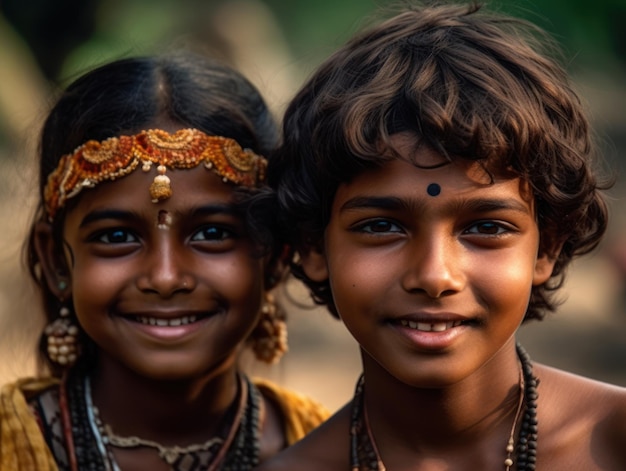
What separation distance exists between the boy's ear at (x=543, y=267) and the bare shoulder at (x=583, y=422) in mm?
284

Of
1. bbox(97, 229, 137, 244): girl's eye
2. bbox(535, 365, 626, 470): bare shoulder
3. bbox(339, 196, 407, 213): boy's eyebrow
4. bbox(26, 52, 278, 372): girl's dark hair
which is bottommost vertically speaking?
bbox(535, 365, 626, 470): bare shoulder

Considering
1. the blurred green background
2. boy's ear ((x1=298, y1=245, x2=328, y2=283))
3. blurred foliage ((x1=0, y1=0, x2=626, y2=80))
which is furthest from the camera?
blurred foliage ((x1=0, y1=0, x2=626, y2=80))

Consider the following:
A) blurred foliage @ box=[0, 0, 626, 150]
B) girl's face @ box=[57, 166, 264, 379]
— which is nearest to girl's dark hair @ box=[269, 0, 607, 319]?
girl's face @ box=[57, 166, 264, 379]

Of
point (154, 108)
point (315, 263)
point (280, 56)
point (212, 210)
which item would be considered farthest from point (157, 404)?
point (280, 56)

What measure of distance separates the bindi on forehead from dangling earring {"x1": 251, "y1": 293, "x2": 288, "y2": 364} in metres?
0.57

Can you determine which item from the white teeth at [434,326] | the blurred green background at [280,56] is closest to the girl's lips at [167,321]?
the white teeth at [434,326]

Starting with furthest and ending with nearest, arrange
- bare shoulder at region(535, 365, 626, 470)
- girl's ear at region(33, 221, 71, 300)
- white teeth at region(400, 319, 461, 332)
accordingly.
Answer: girl's ear at region(33, 221, 71, 300)
bare shoulder at region(535, 365, 626, 470)
white teeth at region(400, 319, 461, 332)

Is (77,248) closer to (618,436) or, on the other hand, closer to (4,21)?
(618,436)

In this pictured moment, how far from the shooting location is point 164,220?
11.1 feet

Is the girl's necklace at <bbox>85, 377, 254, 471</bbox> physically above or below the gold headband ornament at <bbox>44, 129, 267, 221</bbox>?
below

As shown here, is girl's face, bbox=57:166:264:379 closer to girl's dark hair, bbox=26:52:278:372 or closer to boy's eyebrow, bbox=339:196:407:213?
girl's dark hair, bbox=26:52:278:372

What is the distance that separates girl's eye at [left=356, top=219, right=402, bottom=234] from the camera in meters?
2.86

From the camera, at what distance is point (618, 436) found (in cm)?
297

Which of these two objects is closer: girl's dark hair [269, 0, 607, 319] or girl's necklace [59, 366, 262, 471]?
girl's dark hair [269, 0, 607, 319]
